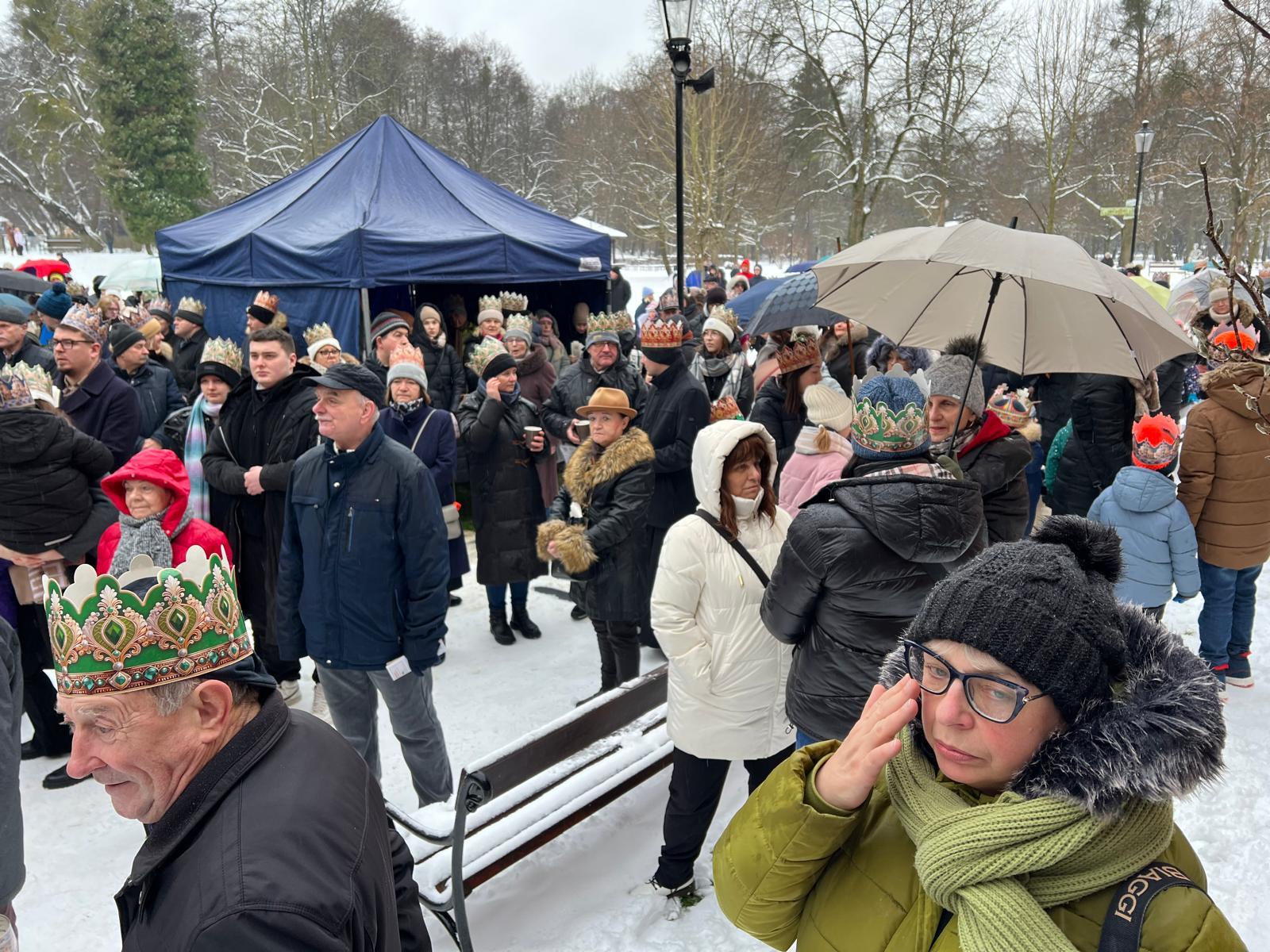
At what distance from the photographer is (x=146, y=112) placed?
32281 millimetres

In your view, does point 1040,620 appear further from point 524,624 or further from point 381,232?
point 381,232

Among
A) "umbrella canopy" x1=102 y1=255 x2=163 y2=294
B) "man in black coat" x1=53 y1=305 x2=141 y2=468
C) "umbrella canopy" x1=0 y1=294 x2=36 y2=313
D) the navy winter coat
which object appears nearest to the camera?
the navy winter coat

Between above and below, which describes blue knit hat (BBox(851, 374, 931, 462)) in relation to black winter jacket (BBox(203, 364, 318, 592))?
above

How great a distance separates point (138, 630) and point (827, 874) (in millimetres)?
1309

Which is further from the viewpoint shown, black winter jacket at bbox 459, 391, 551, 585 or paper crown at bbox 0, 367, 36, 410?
black winter jacket at bbox 459, 391, 551, 585

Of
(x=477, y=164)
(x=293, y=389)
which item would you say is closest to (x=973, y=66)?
(x=477, y=164)

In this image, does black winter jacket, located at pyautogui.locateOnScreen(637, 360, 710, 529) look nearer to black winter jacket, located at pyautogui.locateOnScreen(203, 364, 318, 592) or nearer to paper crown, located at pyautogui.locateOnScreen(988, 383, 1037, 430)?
paper crown, located at pyautogui.locateOnScreen(988, 383, 1037, 430)

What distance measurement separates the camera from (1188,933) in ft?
3.57

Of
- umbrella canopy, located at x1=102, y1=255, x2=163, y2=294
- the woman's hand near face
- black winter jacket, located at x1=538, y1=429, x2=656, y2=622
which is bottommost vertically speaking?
black winter jacket, located at x1=538, y1=429, x2=656, y2=622

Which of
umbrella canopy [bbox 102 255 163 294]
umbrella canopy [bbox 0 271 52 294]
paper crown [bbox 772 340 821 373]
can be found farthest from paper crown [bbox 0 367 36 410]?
umbrella canopy [bbox 102 255 163 294]

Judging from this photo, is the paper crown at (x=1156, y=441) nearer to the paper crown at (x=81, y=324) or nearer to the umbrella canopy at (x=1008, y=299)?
the umbrella canopy at (x=1008, y=299)

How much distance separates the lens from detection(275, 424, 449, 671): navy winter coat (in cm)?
331

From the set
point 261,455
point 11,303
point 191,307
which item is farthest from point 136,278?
point 261,455

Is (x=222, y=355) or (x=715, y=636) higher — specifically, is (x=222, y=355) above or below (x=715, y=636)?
above
